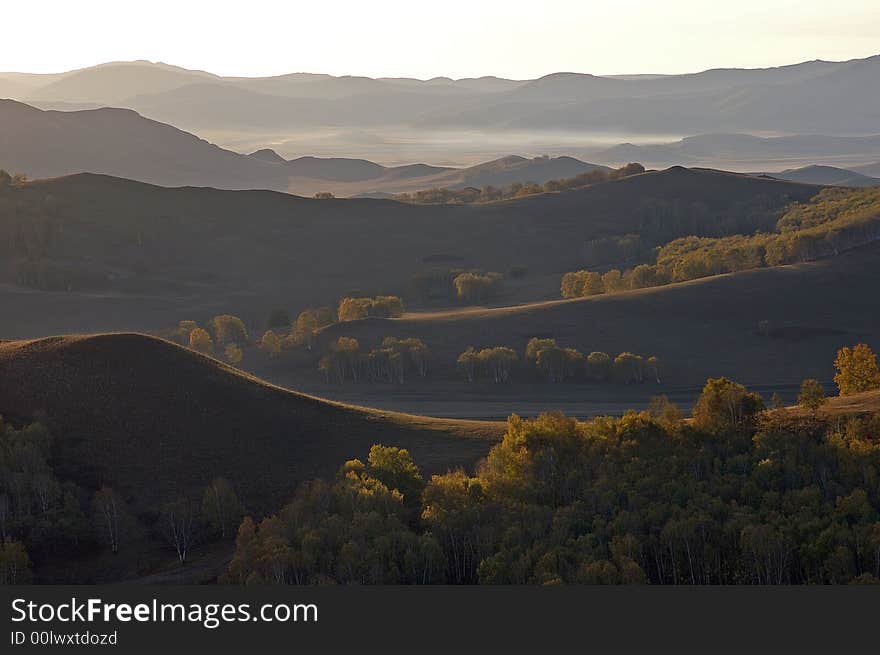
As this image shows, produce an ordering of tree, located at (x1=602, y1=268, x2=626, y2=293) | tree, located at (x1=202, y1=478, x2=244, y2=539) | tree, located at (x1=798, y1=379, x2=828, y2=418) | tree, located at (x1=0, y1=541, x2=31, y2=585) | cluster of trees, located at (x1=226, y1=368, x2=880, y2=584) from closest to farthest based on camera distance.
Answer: cluster of trees, located at (x1=226, y1=368, x2=880, y2=584) → tree, located at (x1=0, y1=541, x2=31, y2=585) → tree, located at (x1=202, y1=478, x2=244, y2=539) → tree, located at (x1=798, y1=379, x2=828, y2=418) → tree, located at (x1=602, y1=268, x2=626, y2=293)

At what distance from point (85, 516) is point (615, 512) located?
40.7m

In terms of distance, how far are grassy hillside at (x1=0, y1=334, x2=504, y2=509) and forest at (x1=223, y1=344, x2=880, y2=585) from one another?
8596mm

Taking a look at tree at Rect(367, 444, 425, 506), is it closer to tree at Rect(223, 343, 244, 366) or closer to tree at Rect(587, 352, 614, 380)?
tree at Rect(587, 352, 614, 380)

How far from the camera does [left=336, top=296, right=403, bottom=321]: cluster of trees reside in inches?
7264

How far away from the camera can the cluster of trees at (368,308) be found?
184500 mm

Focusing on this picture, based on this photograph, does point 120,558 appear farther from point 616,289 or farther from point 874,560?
point 616,289

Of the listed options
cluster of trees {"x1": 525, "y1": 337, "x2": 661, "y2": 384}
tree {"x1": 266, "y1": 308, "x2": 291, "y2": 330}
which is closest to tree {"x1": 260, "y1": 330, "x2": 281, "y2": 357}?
tree {"x1": 266, "y1": 308, "x2": 291, "y2": 330}

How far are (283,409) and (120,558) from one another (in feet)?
82.6

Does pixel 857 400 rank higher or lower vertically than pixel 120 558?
higher

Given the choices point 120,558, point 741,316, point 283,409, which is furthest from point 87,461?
point 741,316

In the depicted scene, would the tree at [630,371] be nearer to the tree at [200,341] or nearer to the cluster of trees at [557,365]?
the cluster of trees at [557,365]

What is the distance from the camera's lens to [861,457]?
69.6m

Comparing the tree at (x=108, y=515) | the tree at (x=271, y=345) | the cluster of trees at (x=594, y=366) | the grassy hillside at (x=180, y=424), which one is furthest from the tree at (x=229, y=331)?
the tree at (x=108, y=515)

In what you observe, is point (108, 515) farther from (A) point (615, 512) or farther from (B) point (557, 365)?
(B) point (557, 365)
